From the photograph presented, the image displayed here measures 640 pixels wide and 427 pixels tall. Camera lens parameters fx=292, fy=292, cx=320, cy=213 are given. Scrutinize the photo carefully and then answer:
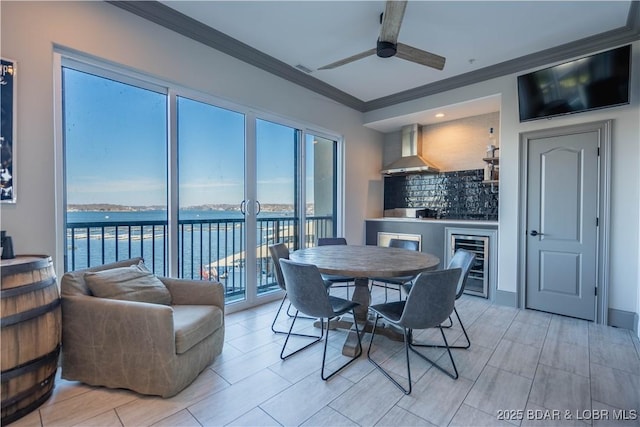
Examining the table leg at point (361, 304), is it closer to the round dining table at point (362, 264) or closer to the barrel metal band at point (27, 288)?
the round dining table at point (362, 264)

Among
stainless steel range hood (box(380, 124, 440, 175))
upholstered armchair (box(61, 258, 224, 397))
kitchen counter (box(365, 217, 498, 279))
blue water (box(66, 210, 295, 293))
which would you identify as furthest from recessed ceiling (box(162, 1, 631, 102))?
upholstered armchair (box(61, 258, 224, 397))

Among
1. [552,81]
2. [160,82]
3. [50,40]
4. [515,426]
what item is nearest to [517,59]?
[552,81]

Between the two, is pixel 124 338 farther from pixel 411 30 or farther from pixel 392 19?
pixel 411 30

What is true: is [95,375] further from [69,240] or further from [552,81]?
[552,81]

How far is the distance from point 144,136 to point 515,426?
11.1ft

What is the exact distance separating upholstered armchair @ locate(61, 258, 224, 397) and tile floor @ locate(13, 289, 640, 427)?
96mm

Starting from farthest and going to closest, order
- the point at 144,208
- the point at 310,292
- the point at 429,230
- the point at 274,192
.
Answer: the point at 429,230, the point at 274,192, the point at 144,208, the point at 310,292

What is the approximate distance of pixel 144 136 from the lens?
2.65 meters

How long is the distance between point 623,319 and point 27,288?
4.69 m

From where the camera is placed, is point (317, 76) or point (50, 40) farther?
point (317, 76)

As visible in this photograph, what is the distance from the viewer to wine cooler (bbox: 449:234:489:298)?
12.1 feet

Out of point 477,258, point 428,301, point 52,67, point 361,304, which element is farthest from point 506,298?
point 52,67

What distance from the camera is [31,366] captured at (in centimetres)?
154

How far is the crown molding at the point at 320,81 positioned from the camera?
8.11 ft
